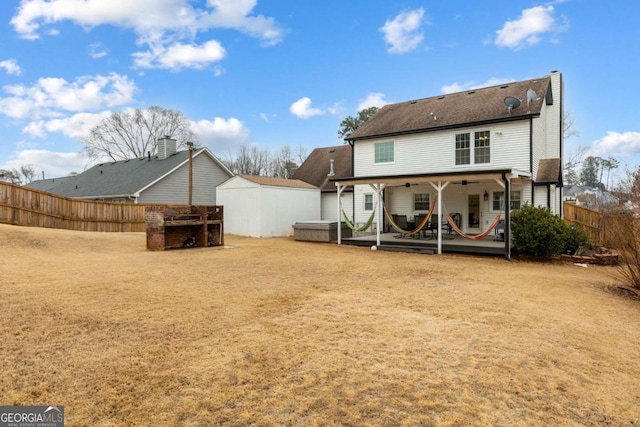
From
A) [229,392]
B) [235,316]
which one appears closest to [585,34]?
[235,316]

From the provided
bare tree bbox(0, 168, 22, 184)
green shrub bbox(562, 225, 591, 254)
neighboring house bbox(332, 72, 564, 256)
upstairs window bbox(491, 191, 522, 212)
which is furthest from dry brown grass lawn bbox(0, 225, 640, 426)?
bare tree bbox(0, 168, 22, 184)

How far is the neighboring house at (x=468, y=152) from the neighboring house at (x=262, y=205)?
9.99 ft

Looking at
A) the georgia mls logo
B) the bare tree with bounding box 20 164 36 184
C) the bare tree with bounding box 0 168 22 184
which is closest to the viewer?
the georgia mls logo

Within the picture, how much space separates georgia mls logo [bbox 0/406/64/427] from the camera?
2.41 meters

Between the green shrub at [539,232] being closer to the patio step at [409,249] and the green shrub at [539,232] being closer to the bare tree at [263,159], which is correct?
the patio step at [409,249]

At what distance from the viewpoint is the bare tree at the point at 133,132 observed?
3819 centimetres

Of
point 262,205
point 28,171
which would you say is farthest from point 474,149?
point 28,171

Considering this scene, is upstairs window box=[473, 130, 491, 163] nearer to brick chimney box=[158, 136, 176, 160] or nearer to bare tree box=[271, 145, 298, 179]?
brick chimney box=[158, 136, 176, 160]

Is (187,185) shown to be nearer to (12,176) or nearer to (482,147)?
(482,147)

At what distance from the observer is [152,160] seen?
1001 inches

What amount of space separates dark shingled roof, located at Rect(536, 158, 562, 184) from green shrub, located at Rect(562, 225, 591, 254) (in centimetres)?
263

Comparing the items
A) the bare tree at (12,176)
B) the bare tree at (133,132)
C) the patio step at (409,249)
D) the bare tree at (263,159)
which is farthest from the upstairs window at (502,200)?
the bare tree at (12,176)

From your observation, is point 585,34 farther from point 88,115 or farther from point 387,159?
point 88,115

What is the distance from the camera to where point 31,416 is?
2.48m
